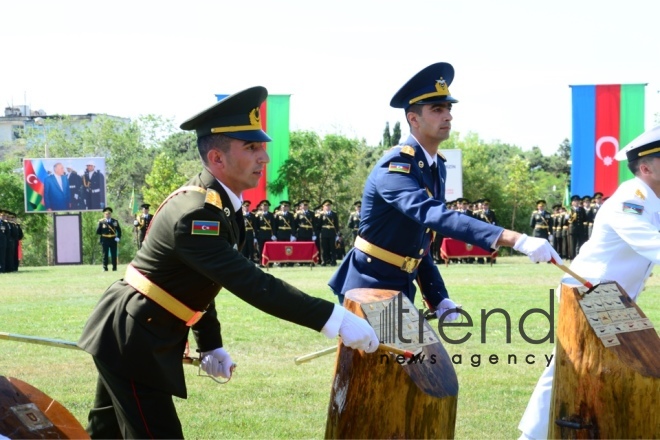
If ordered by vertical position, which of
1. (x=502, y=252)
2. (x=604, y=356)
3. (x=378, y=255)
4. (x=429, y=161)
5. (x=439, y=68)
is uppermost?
(x=439, y=68)

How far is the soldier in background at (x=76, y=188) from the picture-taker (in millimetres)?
35688

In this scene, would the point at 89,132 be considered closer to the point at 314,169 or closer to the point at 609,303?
the point at 314,169

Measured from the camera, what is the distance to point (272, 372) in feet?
27.8

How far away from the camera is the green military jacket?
11.7 ft

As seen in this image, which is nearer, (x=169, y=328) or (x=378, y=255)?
(x=169, y=328)

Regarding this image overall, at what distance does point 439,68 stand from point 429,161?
0.60 metres

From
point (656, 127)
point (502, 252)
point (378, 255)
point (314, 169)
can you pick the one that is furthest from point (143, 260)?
point (502, 252)

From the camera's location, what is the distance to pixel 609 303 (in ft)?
14.6

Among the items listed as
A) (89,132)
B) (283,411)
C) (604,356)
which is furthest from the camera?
(89,132)

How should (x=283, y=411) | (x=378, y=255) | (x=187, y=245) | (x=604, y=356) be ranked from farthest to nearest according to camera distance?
(x=283, y=411) → (x=378, y=255) → (x=604, y=356) → (x=187, y=245)

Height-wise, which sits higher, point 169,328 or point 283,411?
point 169,328

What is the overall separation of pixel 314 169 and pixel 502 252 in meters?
10.0

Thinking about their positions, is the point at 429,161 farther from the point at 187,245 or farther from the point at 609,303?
the point at 187,245

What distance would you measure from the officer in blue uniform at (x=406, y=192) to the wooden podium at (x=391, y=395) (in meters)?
1.29
